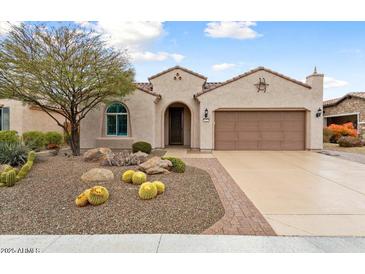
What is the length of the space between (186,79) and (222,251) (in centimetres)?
1381

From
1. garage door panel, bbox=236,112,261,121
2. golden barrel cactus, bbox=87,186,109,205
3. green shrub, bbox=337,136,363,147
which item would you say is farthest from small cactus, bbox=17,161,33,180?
green shrub, bbox=337,136,363,147

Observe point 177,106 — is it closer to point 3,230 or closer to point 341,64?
point 341,64

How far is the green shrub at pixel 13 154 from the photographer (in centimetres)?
859

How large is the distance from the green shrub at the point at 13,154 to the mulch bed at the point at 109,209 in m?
2.62

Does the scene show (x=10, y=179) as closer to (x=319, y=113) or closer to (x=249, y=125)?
(x=249, y=125)

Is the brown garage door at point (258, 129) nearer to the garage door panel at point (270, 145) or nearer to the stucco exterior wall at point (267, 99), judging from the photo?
the garage door panel at point (270, 145)

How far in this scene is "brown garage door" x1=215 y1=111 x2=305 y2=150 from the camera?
15234 mm

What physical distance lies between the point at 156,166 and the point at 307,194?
4.32 meters

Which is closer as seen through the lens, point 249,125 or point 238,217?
point 238,217

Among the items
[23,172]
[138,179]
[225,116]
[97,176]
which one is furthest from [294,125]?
[23,172]

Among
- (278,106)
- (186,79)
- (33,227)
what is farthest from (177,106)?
(33,227)

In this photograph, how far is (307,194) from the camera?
6043 millimetres

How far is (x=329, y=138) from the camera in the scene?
20.5m

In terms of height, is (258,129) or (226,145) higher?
(258,129)
